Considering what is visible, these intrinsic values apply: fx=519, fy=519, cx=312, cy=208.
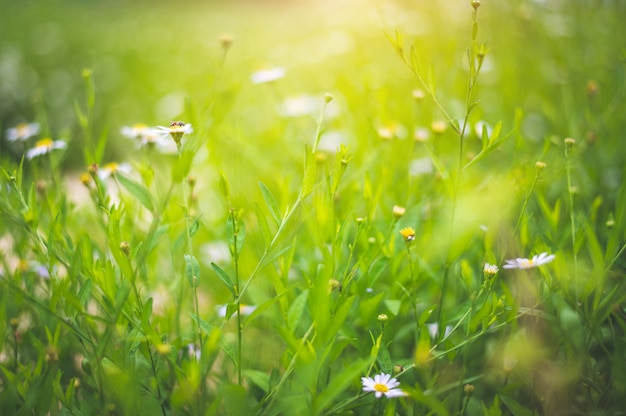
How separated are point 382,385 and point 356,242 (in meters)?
0.21

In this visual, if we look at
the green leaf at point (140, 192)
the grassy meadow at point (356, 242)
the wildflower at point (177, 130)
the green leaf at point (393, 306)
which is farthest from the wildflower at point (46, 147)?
the green leaf at point (393, 306)

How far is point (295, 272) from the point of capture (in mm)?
1173

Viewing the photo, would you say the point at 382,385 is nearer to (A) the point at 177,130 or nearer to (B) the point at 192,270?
(B) the point at 192,270

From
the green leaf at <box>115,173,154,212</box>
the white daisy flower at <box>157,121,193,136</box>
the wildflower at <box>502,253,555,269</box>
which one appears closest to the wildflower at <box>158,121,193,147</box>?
the white daisy flower at <box>157,121,193,136</box>

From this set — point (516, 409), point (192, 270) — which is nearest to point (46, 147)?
point (192, 270)

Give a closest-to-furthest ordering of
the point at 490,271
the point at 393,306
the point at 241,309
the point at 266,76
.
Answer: the point at 490,271
the point at 393,306
the point at 241,309
the point at 266,76

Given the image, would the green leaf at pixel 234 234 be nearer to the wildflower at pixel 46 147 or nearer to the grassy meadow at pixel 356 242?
the grassy meadow at pixel 356 242

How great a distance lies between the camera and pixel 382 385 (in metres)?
0.74

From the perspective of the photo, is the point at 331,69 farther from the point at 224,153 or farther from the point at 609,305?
the point at 609,305

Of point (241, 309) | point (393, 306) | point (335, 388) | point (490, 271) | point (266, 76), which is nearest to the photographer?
point (335, 388)

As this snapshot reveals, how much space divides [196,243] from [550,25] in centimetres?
148

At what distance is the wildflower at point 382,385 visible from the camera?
71cm

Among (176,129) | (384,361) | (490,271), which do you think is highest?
(176,129)

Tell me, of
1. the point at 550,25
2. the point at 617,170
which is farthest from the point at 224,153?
the point at 550,25
